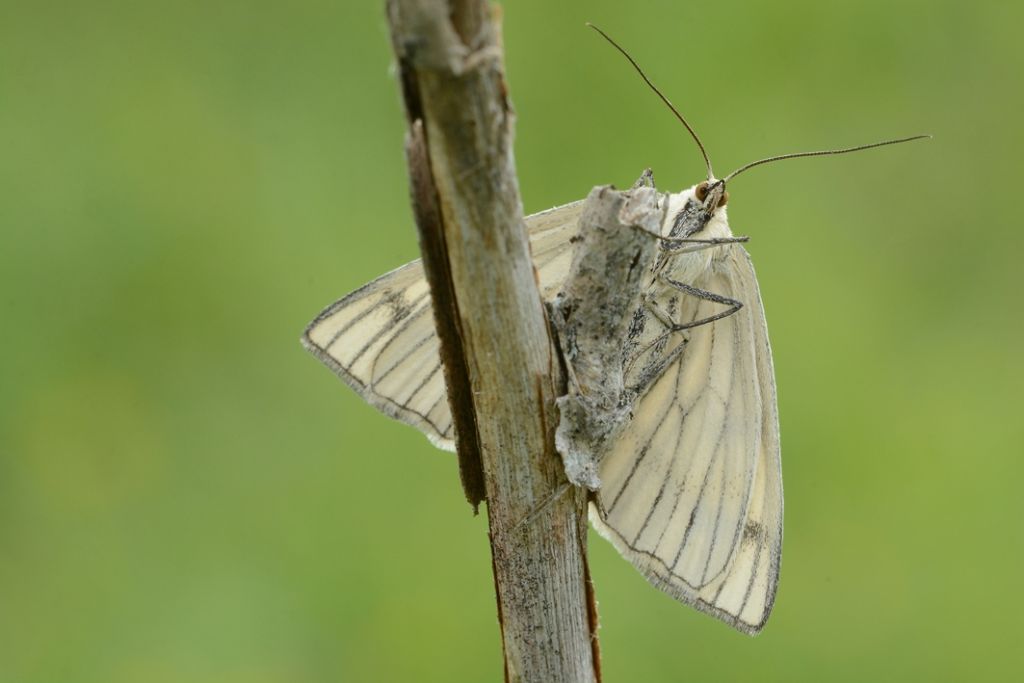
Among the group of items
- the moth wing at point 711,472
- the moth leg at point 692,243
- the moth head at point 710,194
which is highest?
the moth head at point 710,194

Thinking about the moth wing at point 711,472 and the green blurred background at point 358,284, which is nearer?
the moth wing at point 711,472

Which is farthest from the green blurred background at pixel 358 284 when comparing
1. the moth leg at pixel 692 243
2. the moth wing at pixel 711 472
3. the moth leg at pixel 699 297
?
the moth leg at pixel 692 243

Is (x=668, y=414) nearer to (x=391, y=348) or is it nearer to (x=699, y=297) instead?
(x=699, y=297)

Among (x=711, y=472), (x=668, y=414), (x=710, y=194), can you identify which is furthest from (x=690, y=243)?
(x=711, y=472)

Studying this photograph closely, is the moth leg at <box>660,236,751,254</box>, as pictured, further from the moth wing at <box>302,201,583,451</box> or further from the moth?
A: the moth wing at <box>302,201,583,451</box>

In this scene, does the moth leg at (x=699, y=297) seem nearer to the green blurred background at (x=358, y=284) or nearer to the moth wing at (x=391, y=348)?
the moth wing at (x=391, y=348)

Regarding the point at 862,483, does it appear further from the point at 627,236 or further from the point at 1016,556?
the point at 627,236

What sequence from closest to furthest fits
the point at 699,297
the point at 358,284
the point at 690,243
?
the point at 690,243
the point at 699,297
the point at 358,284

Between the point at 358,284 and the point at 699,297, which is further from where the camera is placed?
the point at 358,284

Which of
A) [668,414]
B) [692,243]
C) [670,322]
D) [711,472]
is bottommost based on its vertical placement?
[711,472]

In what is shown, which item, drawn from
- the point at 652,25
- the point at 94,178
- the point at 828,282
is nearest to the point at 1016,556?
the point at 828,282
